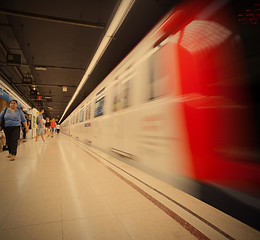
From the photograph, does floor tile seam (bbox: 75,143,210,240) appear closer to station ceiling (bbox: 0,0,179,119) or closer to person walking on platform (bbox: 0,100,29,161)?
station ceiling (bbox: 0,0,179,119)

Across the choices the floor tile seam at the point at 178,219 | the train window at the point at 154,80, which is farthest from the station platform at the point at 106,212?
the train window at the point at 154,80

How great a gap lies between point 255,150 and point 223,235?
69 cm

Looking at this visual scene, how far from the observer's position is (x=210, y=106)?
5.50 feet

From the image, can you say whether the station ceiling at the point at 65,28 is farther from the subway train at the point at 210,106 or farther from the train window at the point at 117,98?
the subway train at the point at 210,106

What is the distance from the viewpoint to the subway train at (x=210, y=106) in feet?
4.82

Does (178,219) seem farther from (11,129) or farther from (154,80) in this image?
(11,129)

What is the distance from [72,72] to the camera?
504 inches

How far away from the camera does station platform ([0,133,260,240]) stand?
1.42 metres

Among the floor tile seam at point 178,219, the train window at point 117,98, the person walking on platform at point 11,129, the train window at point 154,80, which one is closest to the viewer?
the floor tile seam at point 178,219

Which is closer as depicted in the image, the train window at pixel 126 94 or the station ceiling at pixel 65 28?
the train window at pixel 126 94

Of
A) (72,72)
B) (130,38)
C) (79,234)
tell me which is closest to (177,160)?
(79,234)

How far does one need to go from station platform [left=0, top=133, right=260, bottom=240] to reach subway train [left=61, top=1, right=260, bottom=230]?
0.65 feet

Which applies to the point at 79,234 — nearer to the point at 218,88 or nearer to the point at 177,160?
the point at 177,160

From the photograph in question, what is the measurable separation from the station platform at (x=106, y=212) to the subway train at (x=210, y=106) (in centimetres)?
20
